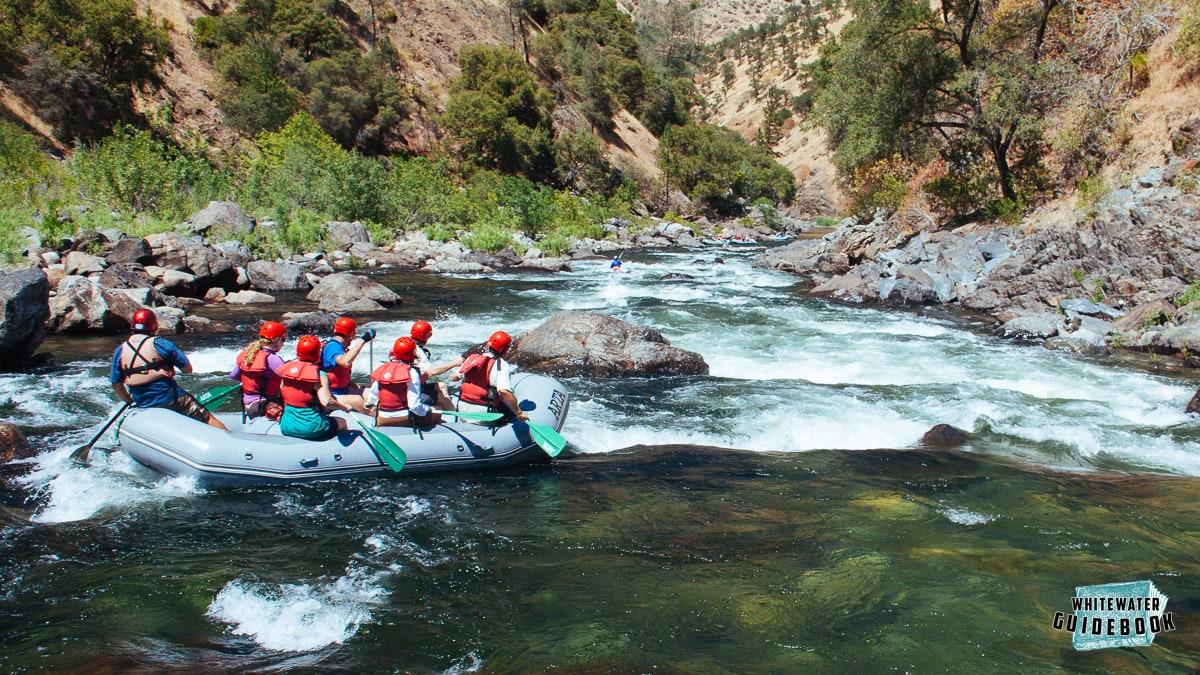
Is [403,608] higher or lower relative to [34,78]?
lower

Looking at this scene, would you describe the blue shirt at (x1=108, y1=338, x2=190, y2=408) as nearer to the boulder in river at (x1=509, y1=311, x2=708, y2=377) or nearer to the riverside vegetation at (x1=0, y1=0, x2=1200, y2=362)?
the boulder in river at (x1=509, y1=311, x2=708, y2=377)

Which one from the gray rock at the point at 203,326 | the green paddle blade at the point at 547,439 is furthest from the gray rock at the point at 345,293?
the green paddle blade at the point at 547,439

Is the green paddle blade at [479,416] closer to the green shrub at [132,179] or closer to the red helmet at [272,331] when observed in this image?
the red helmet at [272,331]

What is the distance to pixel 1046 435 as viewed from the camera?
7602 millimetres

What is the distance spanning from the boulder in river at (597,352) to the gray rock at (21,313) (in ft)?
20.8

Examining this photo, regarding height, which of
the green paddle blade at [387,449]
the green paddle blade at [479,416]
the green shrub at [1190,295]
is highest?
the green shrub at [1190,295]

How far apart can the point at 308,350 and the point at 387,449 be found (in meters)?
1.10

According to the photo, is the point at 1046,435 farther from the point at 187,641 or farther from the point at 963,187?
the point at 963,187

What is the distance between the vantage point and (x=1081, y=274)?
13.8 m

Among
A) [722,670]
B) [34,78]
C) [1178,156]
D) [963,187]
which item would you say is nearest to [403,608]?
[722,670]

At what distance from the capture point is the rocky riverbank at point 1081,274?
38.4ft

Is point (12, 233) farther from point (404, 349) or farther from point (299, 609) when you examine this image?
point (299, 609)

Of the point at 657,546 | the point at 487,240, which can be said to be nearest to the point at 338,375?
the point at 657,546

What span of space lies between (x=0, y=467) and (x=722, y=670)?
20.6ft
